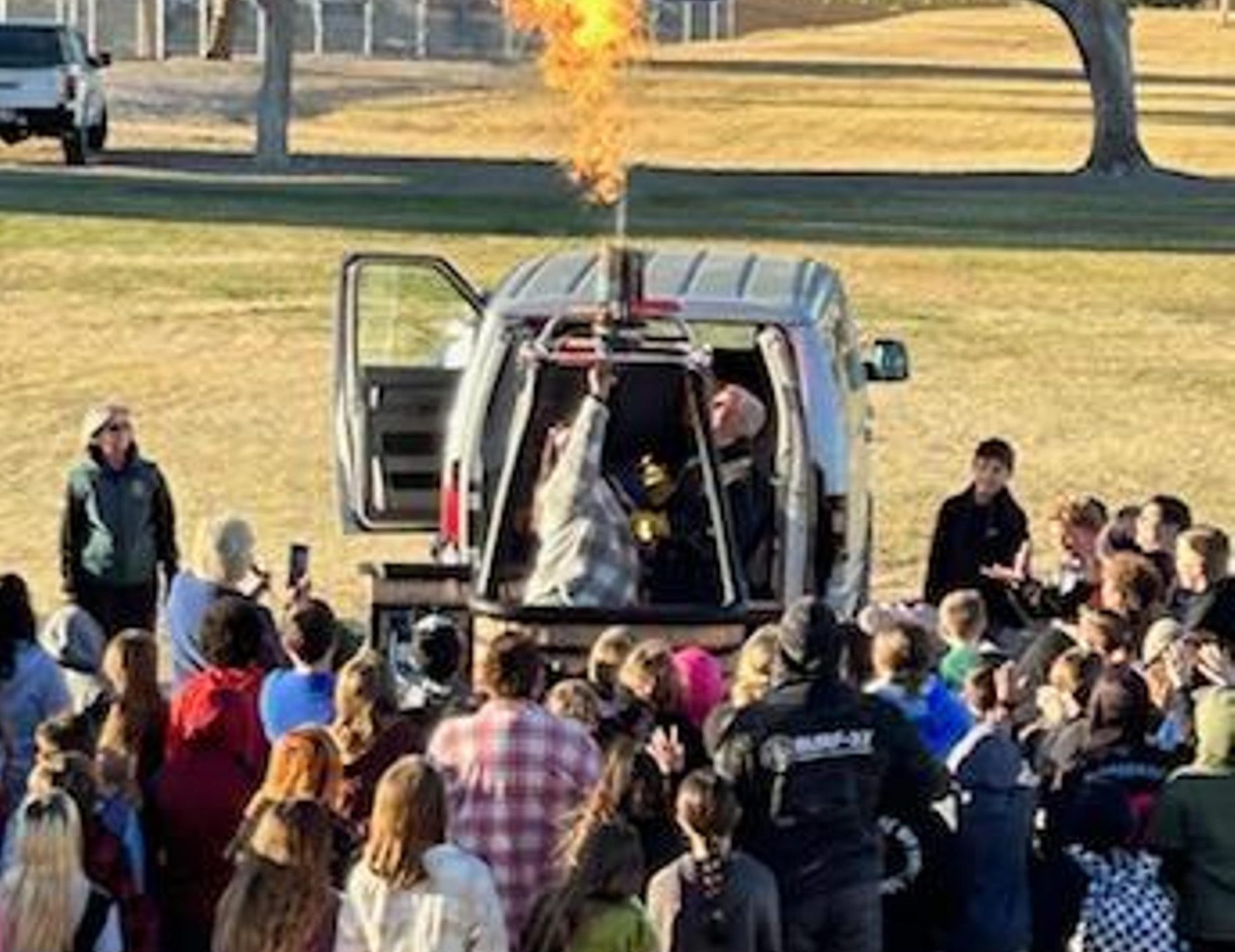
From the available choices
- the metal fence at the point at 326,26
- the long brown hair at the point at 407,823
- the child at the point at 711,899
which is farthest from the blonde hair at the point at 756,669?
the metal fence at the point at 326,26

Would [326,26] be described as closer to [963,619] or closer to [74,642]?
[74,642]

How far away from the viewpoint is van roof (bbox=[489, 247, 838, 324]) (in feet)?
46.2

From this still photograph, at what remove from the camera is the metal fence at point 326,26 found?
78.4m

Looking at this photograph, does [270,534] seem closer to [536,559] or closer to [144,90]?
[536,559]

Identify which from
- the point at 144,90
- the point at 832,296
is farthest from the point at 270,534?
the point at 144,90

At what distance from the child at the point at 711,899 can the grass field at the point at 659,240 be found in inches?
364

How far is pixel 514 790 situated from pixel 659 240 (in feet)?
85.8

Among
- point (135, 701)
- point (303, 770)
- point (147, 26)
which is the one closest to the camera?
point (303, 770)

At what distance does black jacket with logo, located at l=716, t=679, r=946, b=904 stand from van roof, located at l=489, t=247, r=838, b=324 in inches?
162

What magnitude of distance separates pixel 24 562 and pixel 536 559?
21.9ft

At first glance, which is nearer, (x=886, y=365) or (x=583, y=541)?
(x=583, y=541)

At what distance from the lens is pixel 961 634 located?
12219 millimetres

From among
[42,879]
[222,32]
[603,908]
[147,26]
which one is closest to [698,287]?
[603,908]

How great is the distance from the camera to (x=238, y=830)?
9.77 metres
